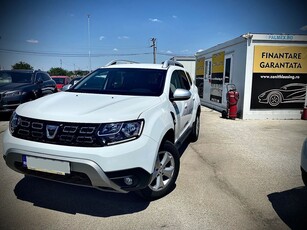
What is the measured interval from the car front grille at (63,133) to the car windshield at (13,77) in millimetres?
7615

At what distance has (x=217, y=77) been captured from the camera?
11641 mm

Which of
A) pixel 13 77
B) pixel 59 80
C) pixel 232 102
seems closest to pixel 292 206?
pixel 232 102

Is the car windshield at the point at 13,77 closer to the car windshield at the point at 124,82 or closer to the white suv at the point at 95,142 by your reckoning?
the car windshield at the point at 124,82

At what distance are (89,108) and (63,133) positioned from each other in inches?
15.6

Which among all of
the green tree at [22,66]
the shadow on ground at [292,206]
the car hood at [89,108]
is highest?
the green tree at [22,66]

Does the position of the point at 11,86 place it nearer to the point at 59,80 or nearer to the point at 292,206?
the point at 59,80

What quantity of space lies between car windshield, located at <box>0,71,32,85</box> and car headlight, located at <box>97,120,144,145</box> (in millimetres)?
8114

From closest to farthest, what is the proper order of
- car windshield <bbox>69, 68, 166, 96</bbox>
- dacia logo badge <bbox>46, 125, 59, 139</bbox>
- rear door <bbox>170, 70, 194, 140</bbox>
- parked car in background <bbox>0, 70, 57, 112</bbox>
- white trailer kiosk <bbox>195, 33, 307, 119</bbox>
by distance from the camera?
1. dacia logo badge <bbox>46, 125, 59, 139</bbox>
2. car windshield <bbox>69, 68, 166, 96</bbox>
3. rear door <bbox>170, 70, 194, 140</bbox>
4. parked car in background <bbox>0, 70, 57, 112</bbox>
5. white trailer kiosk <bbox>195, 33, 307, 119</bbox>

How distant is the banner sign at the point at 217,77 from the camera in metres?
11.2

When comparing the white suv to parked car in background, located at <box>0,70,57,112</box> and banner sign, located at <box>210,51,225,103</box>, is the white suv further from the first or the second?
banner sign, located at <box>210,51,225,103</box>

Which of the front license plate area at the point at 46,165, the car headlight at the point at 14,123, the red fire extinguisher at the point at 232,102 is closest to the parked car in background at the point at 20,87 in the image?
the car headlight at the point at 14,123

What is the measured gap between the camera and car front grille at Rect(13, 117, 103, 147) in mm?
2377

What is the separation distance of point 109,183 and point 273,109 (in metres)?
8.52

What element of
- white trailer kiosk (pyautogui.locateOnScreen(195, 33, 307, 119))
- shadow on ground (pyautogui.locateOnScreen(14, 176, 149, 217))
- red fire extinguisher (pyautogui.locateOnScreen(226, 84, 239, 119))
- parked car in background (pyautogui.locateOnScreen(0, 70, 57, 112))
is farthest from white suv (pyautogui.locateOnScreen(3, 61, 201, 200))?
white trailer kiosk (pyautogui.locateOnScreen(195, 33, 307, 119))
